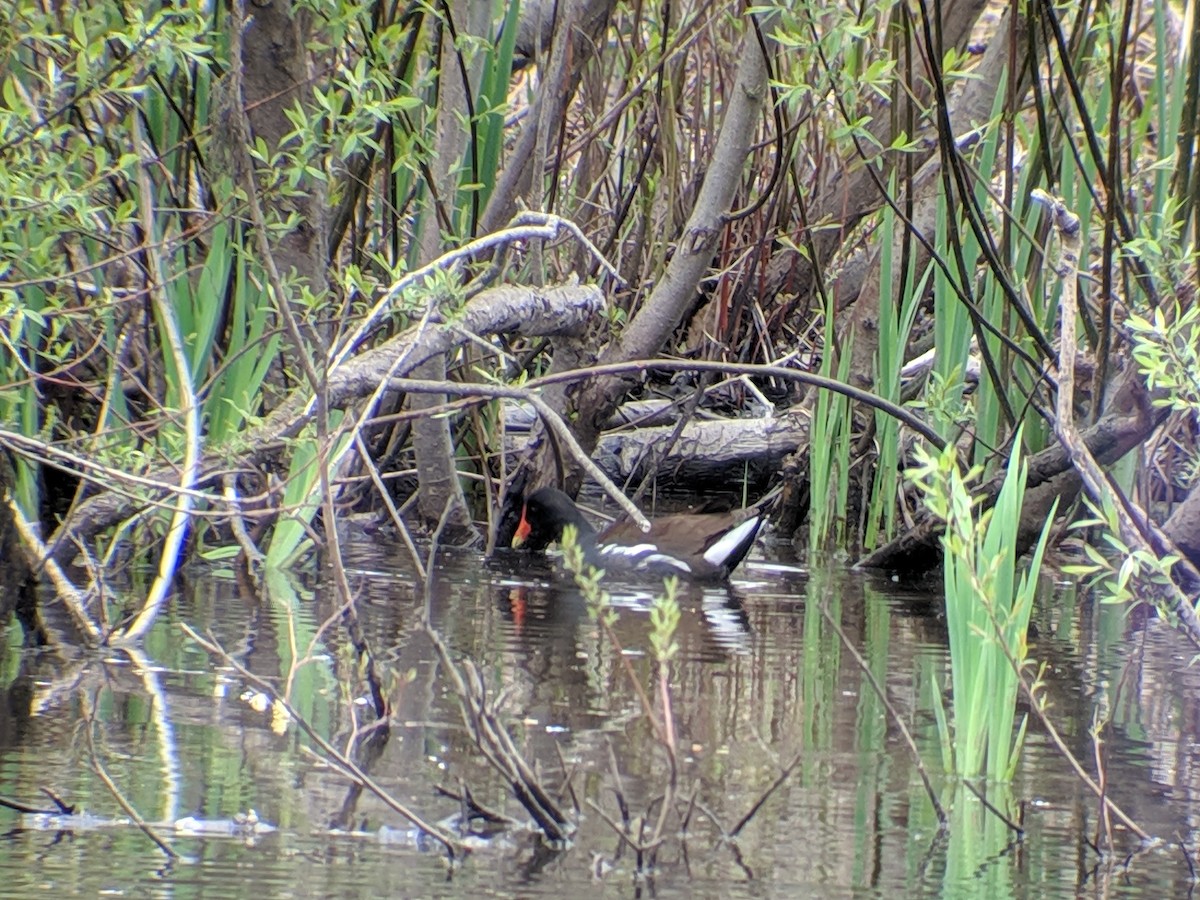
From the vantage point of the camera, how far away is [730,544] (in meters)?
6.83

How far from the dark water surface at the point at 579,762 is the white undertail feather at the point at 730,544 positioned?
1777 millimetres

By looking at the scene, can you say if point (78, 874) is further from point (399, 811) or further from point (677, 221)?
point (677, 221)

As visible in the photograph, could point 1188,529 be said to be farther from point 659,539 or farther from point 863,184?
point 863,184

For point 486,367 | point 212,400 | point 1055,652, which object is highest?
point 486,367

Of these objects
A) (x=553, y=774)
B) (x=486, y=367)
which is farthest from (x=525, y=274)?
(x=553, y=774)

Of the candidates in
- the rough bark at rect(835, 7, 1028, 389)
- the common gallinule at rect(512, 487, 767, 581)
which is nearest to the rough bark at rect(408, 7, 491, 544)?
the common gallinule at rect(512, 487, 767, 581)

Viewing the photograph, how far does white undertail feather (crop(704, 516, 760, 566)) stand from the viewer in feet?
22.3

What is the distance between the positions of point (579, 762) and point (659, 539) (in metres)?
4.06

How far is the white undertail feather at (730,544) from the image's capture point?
681 centimetres

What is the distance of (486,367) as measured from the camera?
673 centimetres

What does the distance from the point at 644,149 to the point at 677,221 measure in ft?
1.64

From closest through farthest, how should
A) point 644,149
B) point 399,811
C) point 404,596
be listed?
point 399,811
point 404,596
point 644,149

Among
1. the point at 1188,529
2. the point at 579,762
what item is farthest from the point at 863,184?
the point at 579,762

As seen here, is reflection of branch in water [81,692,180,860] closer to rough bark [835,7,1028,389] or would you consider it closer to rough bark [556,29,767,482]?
rough bark [556,29,767,482]
